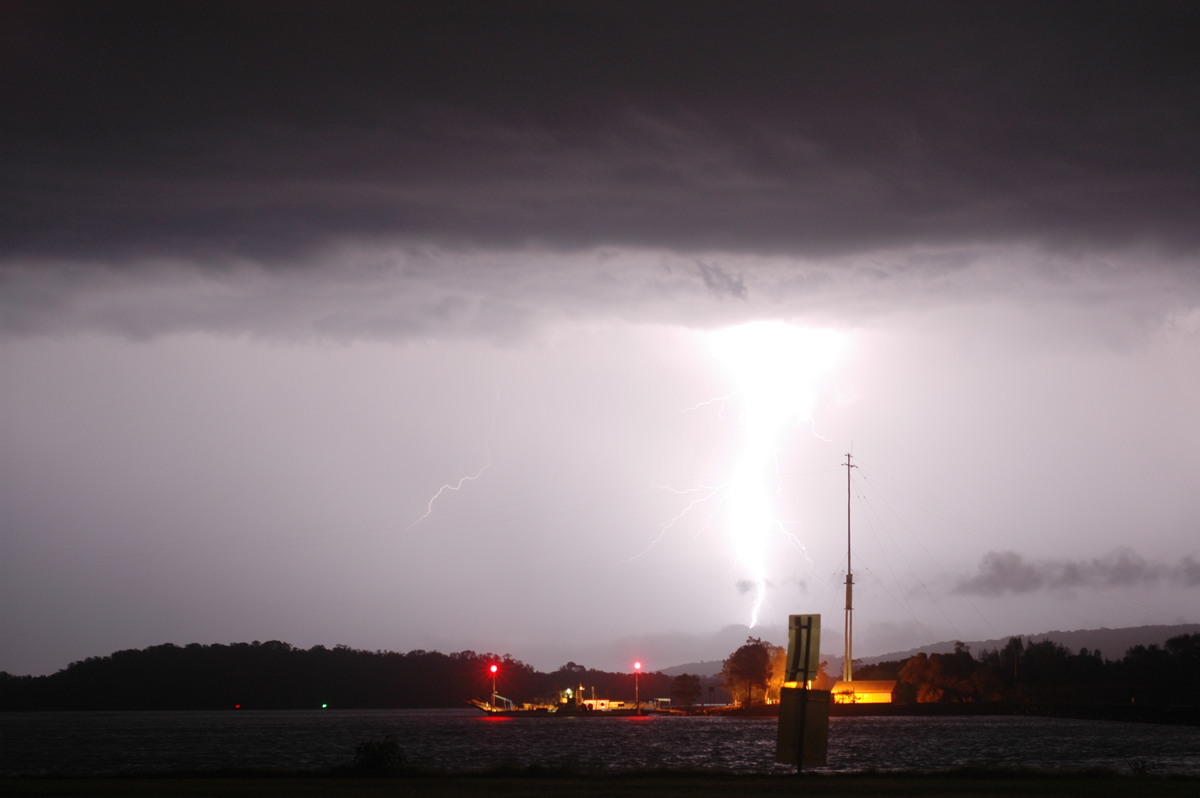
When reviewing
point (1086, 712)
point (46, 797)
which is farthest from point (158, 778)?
point (1086, 712)

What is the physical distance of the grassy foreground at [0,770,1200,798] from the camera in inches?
1195

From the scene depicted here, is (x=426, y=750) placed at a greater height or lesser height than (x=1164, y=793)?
lesser

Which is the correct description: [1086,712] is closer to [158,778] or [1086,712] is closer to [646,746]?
[646,746]

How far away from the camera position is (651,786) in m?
32.9

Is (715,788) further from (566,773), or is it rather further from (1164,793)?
(1164,793)

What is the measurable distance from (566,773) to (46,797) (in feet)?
55.0

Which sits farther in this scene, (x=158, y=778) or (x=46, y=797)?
(x=158, y=778)

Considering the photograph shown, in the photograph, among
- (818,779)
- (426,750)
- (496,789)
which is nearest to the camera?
(496,789)

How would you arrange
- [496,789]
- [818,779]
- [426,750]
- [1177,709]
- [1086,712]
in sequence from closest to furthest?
[496,789] < [818,779] < [426,750] < [1177,709] < [1086,712]

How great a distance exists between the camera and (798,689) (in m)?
28.6

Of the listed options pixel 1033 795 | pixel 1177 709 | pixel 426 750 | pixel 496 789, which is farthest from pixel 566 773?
pixel 1177 709

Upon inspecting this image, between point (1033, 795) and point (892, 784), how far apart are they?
500 centimetres

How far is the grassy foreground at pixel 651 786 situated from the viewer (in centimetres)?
3036

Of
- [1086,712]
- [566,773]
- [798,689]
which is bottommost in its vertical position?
[1086,712]
